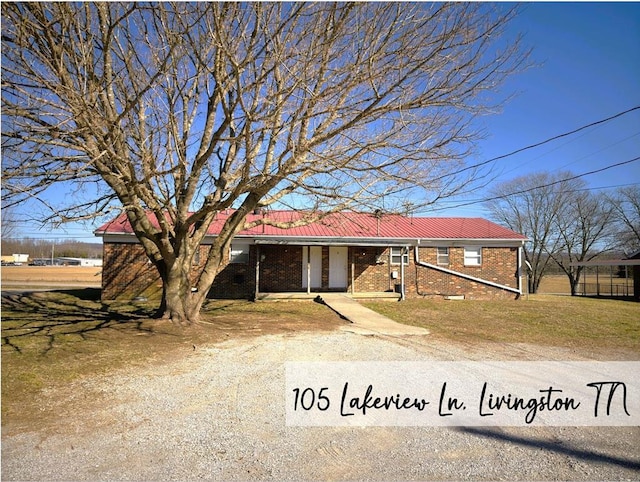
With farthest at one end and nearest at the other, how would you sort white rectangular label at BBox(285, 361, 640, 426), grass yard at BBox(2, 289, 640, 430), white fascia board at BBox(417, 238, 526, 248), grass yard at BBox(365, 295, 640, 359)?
white fascia board at BBox(417, 238, 526, 248)
grass yard at BBox(365, 295, 640, 359)
grass yard at BBox(2, 289, 640, 430)
white rectangular label at BBox(285, 361, 640, 426)

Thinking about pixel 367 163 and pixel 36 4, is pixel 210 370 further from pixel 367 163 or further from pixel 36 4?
pixel 36 4

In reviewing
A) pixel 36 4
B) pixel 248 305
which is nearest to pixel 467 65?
pixel 36 4

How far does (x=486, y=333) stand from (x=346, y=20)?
7.19 m

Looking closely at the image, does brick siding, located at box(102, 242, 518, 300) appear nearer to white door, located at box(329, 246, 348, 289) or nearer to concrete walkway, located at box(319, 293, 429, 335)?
white door, located at box(329, 246, 348, 289)

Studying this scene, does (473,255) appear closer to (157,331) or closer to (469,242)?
(469,242)

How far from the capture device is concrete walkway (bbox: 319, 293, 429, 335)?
10.2 metres

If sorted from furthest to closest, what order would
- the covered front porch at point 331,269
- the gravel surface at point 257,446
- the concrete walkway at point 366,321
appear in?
the covered front porch at point 331,269
the concrete walkway at point 366,321
the gravel surface at point 257,446

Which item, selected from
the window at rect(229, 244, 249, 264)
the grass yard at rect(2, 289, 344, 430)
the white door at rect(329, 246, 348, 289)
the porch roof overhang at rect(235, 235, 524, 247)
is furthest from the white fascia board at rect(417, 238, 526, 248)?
the window at rect(229, 244, 249, 264)

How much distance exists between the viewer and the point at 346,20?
687 centimetres

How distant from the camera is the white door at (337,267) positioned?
19.4 metres

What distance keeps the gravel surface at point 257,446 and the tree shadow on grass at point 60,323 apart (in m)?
3.47

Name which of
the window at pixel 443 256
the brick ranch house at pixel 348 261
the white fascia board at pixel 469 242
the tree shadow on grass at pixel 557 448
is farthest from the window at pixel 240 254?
the tree shadow on grass at pixel 557 448

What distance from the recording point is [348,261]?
1952 centimetres

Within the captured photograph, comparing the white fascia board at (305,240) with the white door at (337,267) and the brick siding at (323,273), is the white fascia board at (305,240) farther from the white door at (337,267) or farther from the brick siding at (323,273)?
the white door at (337,267)
